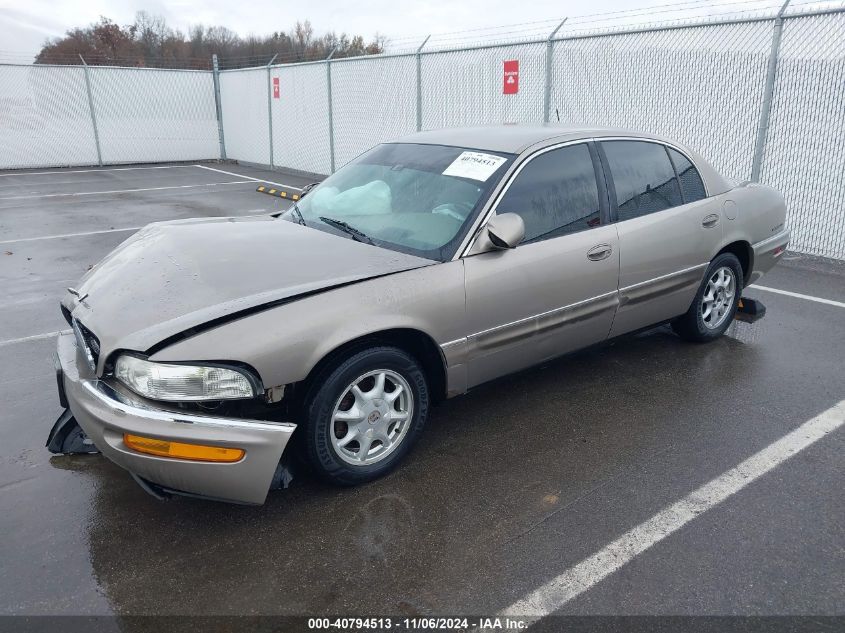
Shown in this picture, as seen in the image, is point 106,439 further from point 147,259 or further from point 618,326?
point 618,326

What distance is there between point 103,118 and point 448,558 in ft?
65.0

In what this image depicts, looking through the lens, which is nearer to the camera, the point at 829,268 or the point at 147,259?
the point at 147,259

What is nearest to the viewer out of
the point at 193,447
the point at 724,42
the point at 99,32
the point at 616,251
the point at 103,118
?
the point at 193,447

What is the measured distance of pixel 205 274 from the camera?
314 cm

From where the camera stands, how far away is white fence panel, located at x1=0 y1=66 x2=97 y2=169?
17.9 m

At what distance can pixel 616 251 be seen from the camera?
4.05 metres

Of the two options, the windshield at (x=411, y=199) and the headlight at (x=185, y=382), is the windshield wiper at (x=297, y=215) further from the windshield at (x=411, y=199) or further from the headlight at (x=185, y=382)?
the headlight at (x=185, y=382)

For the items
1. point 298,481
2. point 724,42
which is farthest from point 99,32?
point 298,481

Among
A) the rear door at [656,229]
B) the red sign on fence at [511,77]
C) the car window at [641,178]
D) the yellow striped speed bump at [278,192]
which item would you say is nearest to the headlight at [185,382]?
the rear door at [656,229]

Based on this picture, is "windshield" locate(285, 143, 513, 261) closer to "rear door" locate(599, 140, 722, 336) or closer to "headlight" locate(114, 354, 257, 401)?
"rear door" locate(599, 140, 722, 336)

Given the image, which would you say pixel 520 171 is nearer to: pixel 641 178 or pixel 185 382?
pixel 641 178

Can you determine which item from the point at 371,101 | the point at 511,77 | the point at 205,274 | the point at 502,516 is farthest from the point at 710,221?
the point at 371,101

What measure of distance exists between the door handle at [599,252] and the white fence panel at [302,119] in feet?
39.7

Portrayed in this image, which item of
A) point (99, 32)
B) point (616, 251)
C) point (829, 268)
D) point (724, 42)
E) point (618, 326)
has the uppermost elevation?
point (99, 32)
